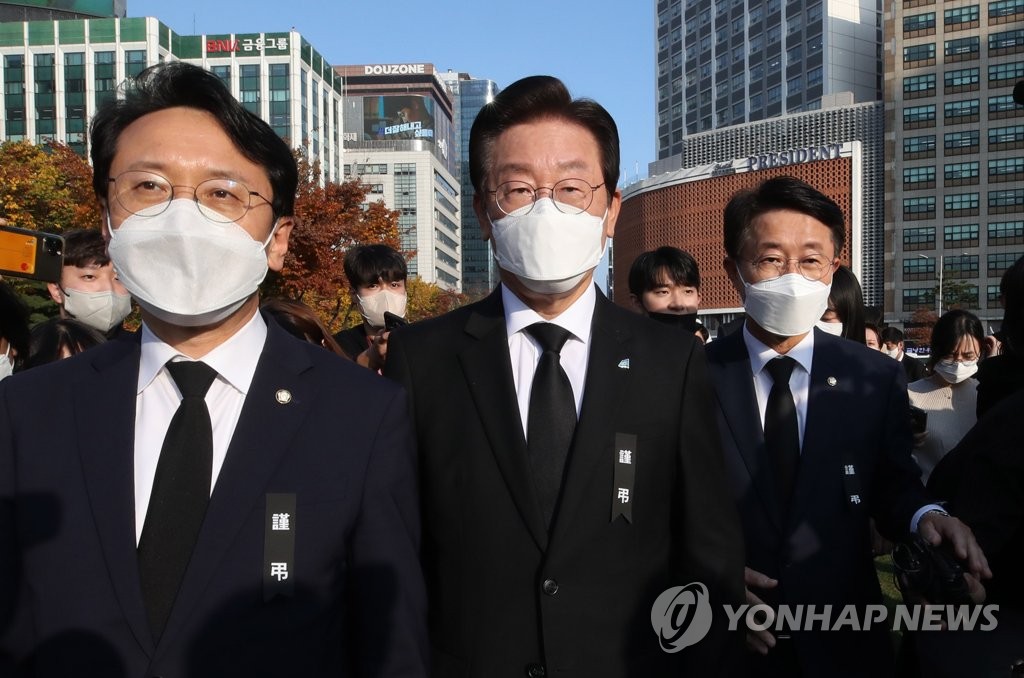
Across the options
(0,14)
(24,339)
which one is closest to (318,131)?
(0,14)

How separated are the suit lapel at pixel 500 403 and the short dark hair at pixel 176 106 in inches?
26.2

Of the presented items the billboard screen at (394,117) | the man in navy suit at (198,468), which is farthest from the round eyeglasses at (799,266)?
the billboard screen at (394,117)

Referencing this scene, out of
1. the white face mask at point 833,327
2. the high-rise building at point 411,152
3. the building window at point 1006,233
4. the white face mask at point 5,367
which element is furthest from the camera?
the high-rise building at point 411,152

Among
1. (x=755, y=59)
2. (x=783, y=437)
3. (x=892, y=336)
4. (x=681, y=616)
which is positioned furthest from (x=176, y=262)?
(x=755, y=59)

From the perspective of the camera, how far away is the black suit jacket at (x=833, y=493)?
8.80 feet

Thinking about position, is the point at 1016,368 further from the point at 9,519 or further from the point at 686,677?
the point at 9,519

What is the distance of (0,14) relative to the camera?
66.4 meters

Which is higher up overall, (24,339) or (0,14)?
(0,14)

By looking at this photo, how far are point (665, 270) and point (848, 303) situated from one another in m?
1.05

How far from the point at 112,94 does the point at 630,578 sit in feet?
5.99

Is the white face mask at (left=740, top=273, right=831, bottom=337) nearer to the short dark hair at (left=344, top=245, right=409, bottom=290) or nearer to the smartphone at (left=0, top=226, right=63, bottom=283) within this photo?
the smartphone at (left=0, top=226, right=63, bottom=283)

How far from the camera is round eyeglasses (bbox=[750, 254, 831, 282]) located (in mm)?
3109

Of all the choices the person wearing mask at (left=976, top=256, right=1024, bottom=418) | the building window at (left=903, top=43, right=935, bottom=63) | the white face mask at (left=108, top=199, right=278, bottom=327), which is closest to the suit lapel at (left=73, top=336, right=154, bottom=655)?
the white face mask at (left=108, top=199, right=278, bottom=327)

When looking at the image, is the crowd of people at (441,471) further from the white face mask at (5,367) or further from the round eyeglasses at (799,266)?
the white face mask at (5,367)
